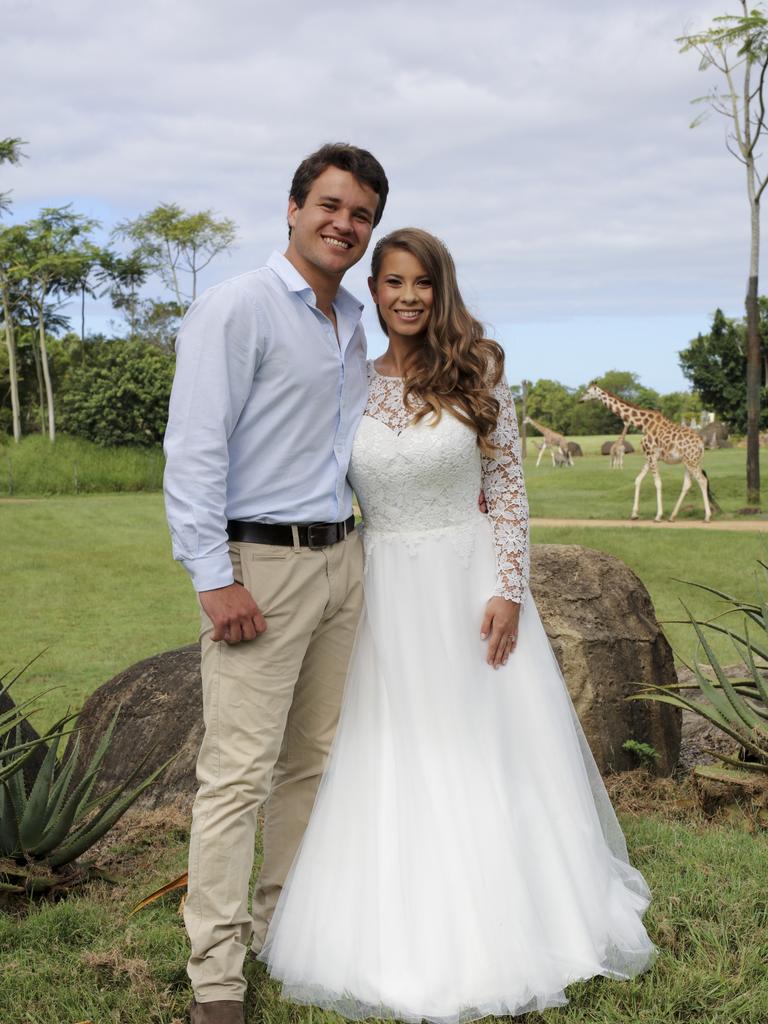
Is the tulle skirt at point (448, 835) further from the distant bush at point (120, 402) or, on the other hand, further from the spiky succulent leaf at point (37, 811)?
the distant bush at point (120, 402)

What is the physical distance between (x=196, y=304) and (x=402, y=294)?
636mm

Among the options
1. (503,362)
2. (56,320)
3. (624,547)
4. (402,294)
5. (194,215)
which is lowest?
(624,547)

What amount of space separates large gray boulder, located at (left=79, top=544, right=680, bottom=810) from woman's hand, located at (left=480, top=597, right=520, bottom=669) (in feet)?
5.43

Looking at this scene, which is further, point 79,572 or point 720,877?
point 79,572

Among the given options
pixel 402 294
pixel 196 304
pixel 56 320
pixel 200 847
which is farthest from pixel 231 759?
pixel 56 320

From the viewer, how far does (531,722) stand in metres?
3.08

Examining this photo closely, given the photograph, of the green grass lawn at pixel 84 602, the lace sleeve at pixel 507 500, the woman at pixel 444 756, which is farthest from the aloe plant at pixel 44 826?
the green grass lawn at pixel 84 602

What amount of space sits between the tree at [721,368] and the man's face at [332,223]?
28.9m

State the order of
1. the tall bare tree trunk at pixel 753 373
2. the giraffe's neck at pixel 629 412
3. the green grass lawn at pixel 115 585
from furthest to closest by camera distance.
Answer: the tall bare tree trunk at pixel 753 373 → the giraffe's neck at pixel 629 412 → the green grass lawn at pixel 115 585

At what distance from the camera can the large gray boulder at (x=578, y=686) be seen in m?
4.68

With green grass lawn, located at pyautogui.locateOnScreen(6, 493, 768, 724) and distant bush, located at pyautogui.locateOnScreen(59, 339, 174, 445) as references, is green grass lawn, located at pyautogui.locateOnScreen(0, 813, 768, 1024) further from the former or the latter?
distant bush, located at pyautogui.locateOnScreen(59, 339, 174, 445)

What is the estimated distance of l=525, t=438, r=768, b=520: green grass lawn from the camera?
18.4 m

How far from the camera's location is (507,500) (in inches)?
125

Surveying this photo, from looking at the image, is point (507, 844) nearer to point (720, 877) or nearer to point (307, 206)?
point (720, 877)
